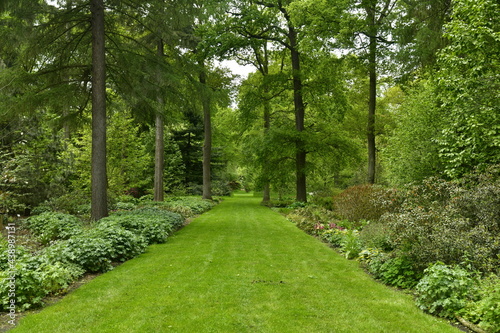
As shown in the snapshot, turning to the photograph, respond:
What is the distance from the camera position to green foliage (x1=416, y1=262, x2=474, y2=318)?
4.59m

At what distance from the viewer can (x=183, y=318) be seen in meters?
4.46

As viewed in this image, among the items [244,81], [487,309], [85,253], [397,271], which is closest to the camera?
[487,309]

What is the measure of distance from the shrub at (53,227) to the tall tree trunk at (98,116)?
86 centimetres

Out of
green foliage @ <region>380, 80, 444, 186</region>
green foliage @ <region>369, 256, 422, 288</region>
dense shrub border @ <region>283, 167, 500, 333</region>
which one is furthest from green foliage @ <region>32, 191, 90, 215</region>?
green foliage @ <region>380, 80, 444, 186</region>

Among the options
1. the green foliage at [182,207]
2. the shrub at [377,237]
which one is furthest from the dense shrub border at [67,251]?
the shrub at [377,237]

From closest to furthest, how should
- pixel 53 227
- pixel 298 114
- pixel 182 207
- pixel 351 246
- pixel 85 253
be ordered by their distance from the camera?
pixel 85 253
pixel 351 246
pixel 53 227
pixel 182 207
pixel 298 114

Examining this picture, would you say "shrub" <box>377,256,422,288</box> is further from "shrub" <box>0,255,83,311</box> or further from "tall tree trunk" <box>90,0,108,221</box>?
"tall tree trunk" <box>90,0,108,221</box>

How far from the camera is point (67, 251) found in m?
6.59

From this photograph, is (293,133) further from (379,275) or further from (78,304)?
(78,304)

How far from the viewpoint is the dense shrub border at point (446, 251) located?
457 centimetres

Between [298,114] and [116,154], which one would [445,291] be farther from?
[116,154]

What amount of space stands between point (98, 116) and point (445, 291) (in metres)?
9.54

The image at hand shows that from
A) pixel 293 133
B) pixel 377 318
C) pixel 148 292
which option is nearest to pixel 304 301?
pixel 377 318

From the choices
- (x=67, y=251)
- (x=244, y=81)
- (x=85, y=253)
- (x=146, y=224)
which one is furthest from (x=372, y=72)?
(x=67, y=251)
